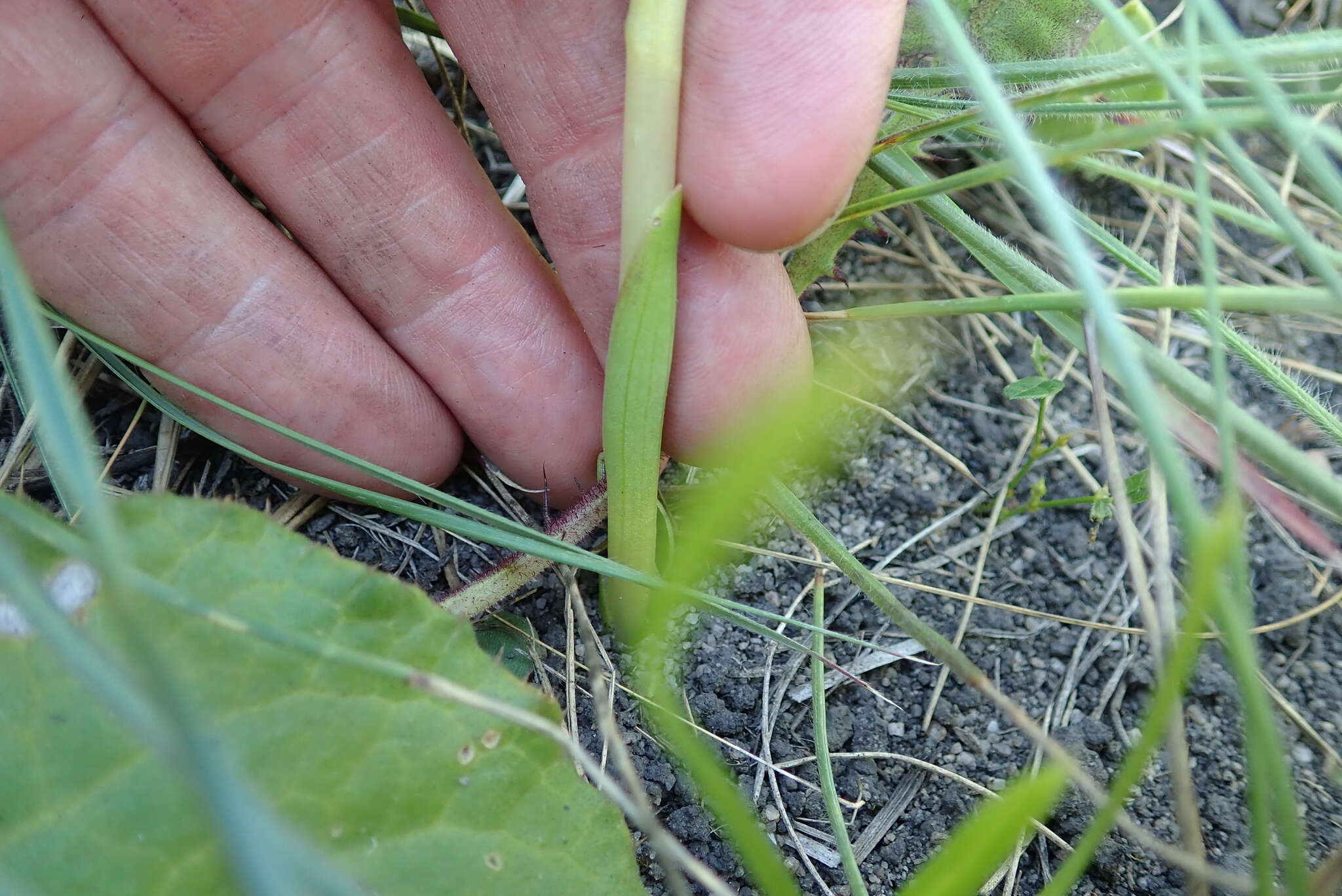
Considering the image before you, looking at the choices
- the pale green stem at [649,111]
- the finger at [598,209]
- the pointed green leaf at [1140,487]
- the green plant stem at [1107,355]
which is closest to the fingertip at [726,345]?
the finger at [598,209]

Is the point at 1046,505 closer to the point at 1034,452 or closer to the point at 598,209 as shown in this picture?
the point at 1034,452

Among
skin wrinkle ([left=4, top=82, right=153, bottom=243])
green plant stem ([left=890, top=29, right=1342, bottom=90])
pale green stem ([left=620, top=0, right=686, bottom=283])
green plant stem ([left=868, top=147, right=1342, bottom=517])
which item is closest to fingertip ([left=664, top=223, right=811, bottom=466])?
pale green stem ([left=620, top=0, right=686, bottom=283])

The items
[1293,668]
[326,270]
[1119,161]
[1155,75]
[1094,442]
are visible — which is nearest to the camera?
[1155,75]

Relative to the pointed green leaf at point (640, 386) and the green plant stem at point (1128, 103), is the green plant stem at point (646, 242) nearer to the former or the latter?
the pointed green leaf at point (640, 386)

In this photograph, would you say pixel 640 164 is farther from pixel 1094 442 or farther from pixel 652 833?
pixel 1094 442

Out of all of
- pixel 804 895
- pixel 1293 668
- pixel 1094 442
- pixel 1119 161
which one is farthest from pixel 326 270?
pixel 1293 668

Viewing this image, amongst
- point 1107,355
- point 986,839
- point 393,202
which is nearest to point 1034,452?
point 1107,355

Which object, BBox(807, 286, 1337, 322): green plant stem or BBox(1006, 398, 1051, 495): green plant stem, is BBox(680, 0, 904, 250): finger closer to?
BBox(807, 286, 1337, 322): green plant stem
